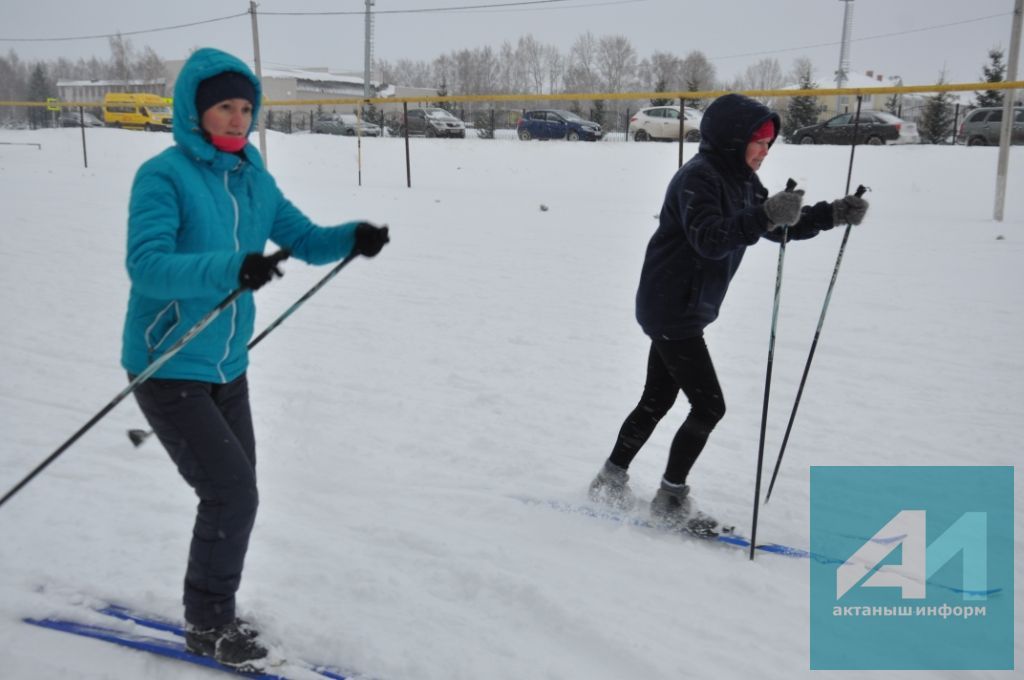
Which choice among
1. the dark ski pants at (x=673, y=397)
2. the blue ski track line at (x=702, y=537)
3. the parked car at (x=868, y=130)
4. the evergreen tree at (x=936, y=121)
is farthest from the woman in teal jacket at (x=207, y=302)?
the evergreen tree at (x=936, y=121)

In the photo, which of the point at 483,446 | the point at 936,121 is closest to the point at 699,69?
the point at 936,121

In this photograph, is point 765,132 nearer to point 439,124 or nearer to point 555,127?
point 555,127

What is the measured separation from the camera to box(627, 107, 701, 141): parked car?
936 inches

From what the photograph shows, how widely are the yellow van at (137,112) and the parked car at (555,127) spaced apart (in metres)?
15.9

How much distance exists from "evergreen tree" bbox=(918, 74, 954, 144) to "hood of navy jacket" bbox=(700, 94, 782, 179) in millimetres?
27462

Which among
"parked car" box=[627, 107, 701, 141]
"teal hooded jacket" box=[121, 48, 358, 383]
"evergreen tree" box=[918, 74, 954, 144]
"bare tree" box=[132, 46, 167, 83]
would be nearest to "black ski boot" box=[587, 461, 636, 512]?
"teal hooded jacket" box=[121, 48, 358, 383]

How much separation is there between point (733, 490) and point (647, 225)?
29.0ft

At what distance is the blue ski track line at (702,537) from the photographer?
2.96 metres

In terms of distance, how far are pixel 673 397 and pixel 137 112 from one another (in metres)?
Result: 34.7

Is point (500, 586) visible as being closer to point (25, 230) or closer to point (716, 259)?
point (716, 259)

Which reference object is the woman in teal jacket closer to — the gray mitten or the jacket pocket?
the jacket pocket

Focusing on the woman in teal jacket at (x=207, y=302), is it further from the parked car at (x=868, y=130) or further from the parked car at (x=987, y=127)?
the parked car at (x=987, y=127)

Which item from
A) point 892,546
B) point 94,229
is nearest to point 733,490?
point 892,546

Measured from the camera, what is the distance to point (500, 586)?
8.95 feet
